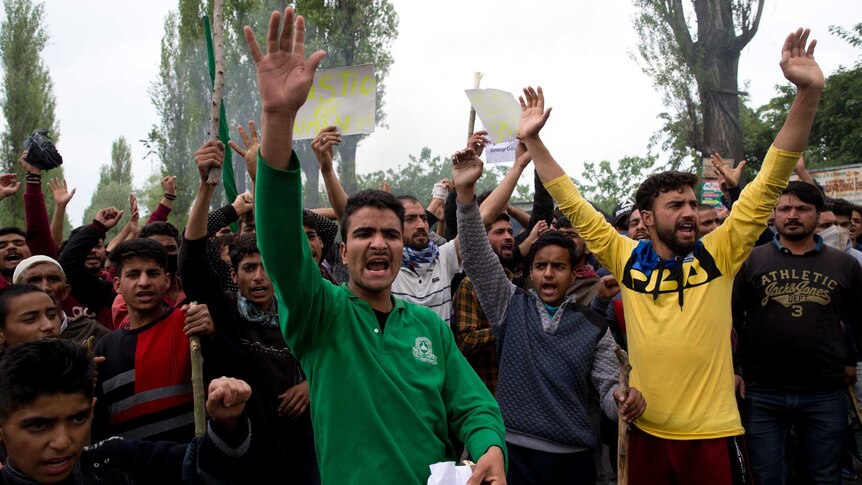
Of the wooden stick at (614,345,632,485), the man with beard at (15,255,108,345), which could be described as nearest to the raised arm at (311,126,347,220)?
the man with beard at (15,255,108,345)

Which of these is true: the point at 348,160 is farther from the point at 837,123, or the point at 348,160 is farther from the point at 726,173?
the point at 726,173

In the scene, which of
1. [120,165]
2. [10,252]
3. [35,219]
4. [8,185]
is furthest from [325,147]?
[120,165]

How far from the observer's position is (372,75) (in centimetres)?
517

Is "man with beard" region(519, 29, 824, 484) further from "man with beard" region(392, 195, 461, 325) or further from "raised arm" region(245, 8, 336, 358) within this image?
"raised arm" region(245, 8, 336, 358)

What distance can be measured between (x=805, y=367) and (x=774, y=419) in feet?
1.19

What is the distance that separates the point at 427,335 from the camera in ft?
6.91

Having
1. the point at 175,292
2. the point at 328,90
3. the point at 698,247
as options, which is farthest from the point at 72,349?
the point at 328,90

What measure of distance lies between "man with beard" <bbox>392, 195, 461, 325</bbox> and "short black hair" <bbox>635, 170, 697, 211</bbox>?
49.6 inches

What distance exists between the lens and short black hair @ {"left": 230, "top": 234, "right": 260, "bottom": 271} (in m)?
3.34

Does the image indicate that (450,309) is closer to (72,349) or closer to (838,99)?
(72,349)

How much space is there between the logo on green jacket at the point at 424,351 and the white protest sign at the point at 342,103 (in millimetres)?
3248

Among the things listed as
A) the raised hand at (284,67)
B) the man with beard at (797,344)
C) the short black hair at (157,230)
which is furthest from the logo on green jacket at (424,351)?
the short black hair at (157,230)

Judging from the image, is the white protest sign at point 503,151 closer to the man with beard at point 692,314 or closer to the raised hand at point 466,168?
the man with beard at point 692,314

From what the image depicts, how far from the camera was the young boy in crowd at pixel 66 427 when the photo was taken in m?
1.90
